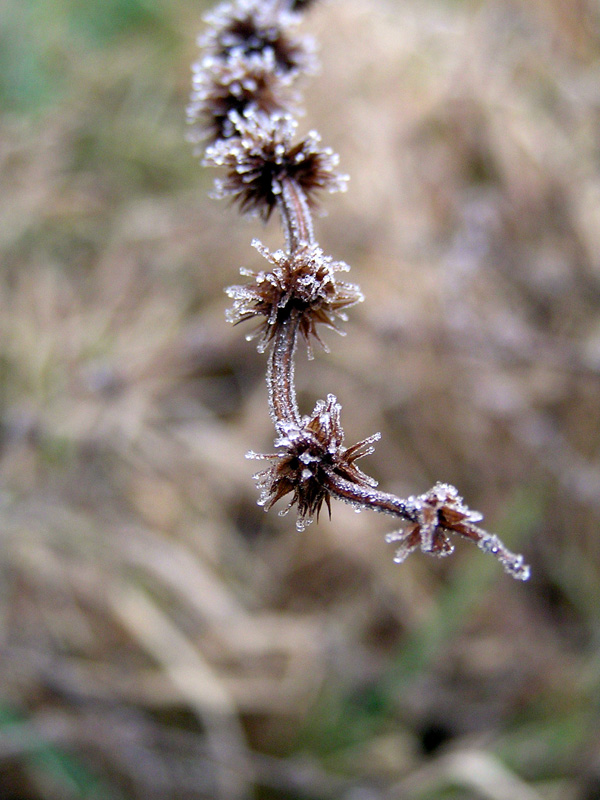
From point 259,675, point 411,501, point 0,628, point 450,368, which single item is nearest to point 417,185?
point 450,368

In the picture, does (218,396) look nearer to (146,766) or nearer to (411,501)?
(146,766)

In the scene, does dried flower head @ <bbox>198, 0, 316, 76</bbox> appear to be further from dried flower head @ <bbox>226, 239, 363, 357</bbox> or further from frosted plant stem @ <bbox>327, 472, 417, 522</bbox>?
frosted plant stem @ <bbox>327, 472, 417, 522</bbox>

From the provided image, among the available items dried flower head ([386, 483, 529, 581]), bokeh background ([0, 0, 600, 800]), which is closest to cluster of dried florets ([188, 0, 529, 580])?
dried flower head ([386, 483, 529, 581])

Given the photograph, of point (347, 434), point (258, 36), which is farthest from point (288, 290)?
point (347, 434)

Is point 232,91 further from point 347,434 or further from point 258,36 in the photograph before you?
point 347,434

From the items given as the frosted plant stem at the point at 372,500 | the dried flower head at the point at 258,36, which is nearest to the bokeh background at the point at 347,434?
the dried flower head at the point at 258,36
